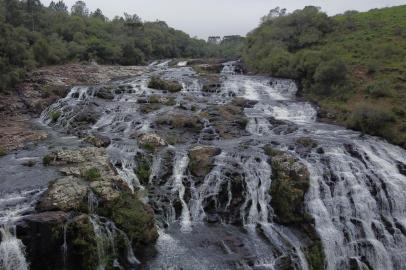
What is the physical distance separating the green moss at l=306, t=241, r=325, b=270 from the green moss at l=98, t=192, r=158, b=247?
5943 millimetres

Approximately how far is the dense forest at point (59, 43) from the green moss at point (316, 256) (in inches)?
1040

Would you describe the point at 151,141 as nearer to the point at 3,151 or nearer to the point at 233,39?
the point at 3,151

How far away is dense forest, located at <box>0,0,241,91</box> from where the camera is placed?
36.4m

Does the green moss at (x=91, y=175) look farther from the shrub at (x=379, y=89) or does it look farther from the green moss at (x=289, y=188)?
the shrub at (x=379, y=89)

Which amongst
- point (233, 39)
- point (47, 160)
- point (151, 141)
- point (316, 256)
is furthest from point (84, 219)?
point (233, 39)

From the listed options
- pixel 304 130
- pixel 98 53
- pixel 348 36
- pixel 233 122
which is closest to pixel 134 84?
pixel 233 122

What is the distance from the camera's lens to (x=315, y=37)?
51969mm

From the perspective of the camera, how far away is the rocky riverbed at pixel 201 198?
47.3 feet

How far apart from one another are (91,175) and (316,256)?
9.49 m

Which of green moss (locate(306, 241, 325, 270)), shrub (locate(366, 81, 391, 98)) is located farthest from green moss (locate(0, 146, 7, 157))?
shrub (locate(366, 81, 391, 98))

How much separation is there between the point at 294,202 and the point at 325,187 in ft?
6.70

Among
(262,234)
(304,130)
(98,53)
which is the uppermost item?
(98,53)

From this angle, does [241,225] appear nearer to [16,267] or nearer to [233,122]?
[16,267]

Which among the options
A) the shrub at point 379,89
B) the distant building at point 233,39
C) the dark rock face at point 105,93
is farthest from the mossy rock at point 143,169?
the distant building at point 233,39
